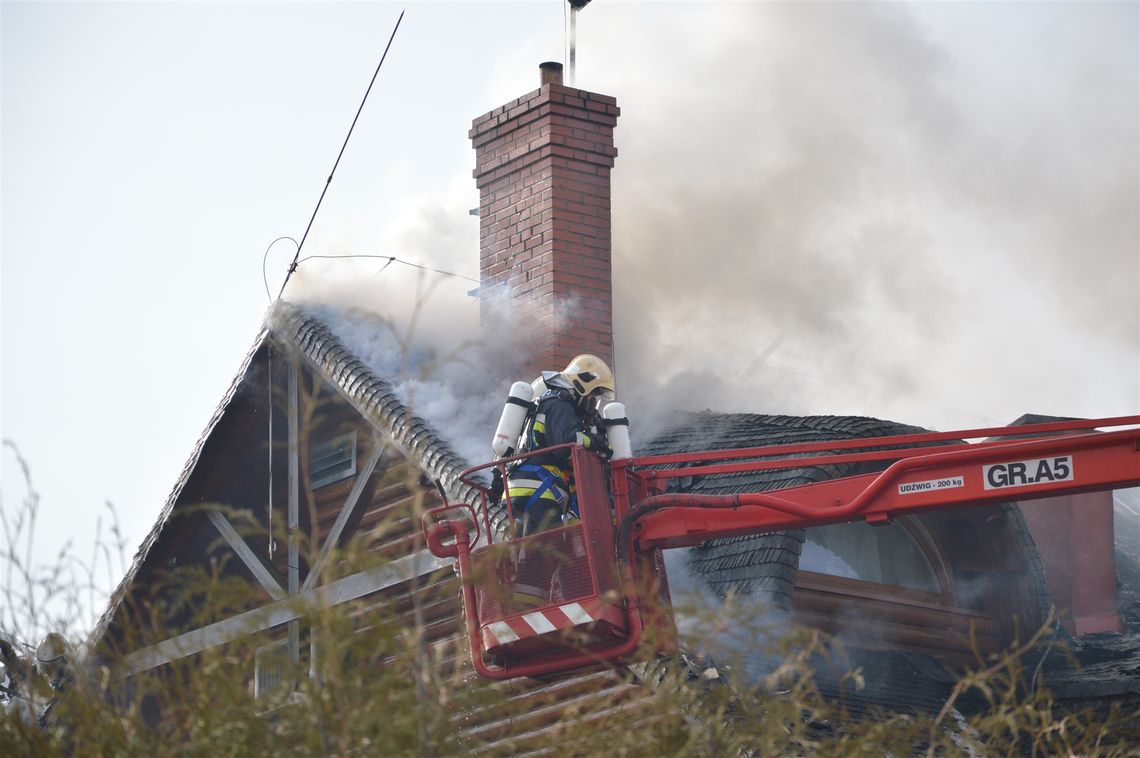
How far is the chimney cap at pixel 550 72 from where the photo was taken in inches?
490

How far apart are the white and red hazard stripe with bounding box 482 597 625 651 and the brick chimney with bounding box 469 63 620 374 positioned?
148 inches

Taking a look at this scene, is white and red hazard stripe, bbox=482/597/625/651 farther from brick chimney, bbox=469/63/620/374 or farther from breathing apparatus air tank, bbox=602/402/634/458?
brick chimney, bbox=469/63/620/374

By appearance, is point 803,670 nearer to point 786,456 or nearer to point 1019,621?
point 786,456

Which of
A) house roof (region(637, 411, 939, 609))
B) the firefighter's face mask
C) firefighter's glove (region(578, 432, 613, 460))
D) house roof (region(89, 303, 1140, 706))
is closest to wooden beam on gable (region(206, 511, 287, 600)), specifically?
house roof (region(89, 303, 1140, 706))

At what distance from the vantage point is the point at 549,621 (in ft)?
25.3

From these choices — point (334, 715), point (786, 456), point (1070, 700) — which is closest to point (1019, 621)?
point (1070, 700)

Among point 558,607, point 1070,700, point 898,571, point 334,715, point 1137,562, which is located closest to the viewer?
point 334,715

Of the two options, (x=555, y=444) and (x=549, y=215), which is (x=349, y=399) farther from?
(x=555, y=444)

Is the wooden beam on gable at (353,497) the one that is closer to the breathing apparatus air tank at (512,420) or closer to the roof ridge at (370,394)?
the roof ridge at (370,394)

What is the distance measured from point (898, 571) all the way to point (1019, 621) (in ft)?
2.84

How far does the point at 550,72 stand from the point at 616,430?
498 cm

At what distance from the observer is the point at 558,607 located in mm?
7699

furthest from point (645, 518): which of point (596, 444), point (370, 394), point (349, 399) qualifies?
point (349, 399)

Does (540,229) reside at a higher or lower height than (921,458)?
higher
